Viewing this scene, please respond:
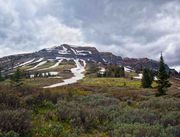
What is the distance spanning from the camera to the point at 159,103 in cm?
2034

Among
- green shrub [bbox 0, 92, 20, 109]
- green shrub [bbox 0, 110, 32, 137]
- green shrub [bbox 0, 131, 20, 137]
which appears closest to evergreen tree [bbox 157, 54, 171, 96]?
green shrub [bbox 0, 92, 20, 109]

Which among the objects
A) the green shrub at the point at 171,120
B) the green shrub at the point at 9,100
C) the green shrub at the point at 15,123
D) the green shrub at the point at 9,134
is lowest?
the green shrub at the point at 171,120

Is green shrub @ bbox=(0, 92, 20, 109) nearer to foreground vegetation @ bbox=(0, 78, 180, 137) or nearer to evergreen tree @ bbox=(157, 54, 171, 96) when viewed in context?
foreground vegetation @ bbox=(0, 78, 180, 137)

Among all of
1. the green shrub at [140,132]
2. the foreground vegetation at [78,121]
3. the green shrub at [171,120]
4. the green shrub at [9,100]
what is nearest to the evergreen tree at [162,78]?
the foreground vegetation at [78,121]

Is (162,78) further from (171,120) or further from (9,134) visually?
(9,134)

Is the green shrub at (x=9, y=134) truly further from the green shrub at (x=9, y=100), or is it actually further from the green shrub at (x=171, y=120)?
the green shrub at (x=171, y=120)

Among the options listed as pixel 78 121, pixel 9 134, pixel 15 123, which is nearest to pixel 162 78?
pixel 78 121

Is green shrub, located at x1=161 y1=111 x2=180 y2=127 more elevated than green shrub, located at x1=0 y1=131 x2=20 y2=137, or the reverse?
green shrub, located at x1=0 y1=131 x2=20 y2=137

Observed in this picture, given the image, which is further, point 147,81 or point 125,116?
point 147,81

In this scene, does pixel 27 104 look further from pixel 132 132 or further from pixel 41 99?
pixel 132 132

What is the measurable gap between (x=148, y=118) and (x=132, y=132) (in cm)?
327

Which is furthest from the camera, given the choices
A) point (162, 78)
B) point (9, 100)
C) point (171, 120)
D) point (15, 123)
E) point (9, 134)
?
point (162, 78)

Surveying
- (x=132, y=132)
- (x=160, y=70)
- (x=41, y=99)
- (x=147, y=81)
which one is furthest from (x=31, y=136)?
(x=147, y=81)

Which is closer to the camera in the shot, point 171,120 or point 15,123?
point 15,123
